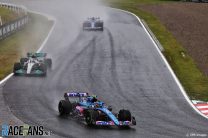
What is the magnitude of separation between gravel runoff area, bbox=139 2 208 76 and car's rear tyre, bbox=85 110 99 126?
15.2 meters

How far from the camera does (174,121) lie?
2331cm

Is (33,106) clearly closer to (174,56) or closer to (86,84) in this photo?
(86,84)

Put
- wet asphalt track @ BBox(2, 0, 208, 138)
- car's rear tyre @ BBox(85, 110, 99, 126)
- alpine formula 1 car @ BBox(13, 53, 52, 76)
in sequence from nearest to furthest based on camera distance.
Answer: car's rear tyre @ BBox(85, 110, 99, 126)
wet asphalt track @ BBox(2, 0, 208, 138)
alpine formula 1 car @ BBox(13, 53, 52, 76)

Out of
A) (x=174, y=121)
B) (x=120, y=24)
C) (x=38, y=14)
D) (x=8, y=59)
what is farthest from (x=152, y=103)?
(x=38, y=14)

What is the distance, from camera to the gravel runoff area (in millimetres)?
42656

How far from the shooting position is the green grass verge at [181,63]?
30812 mm

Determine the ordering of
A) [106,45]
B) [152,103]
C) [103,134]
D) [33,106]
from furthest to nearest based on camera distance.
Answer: [106,45] < [152,103] < [33,106] < [103,134]

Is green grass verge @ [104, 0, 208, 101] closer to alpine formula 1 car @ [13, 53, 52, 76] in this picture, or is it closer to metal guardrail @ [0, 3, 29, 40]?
alpine formula 1 car @ [13, 53, 52, 76]

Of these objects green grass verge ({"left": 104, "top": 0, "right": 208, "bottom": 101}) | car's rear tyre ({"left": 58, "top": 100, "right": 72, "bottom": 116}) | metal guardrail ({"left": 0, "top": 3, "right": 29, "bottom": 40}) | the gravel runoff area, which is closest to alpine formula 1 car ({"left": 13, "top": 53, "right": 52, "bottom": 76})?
green grass verge ({"left": 104, "top": 0, "right": 208, "bottom": 101})

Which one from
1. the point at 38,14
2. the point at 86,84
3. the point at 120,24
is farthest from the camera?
the point at 38,14

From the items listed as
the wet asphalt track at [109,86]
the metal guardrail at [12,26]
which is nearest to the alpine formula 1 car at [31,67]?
the wet asphalt track at [109,86]

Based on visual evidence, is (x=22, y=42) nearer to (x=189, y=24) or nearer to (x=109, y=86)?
(x=109, y=86)

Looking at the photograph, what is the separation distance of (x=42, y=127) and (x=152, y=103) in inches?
285

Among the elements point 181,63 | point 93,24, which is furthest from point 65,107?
point 93,24
